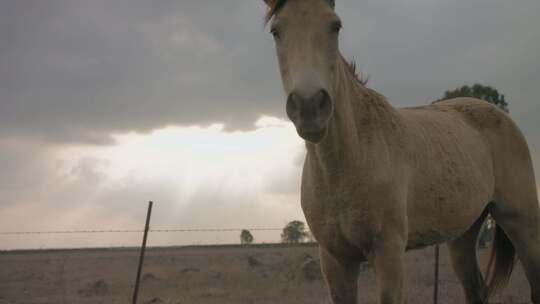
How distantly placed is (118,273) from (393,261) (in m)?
17.5

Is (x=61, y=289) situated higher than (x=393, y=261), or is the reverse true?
(x=393, y=261)

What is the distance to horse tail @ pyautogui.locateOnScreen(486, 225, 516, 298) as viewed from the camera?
5391 millimetres

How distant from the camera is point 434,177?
3.85 meters

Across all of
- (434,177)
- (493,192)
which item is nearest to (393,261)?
(434,177)

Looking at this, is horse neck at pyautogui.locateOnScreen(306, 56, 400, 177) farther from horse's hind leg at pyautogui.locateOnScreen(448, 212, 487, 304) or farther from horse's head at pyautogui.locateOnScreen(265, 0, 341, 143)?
horse's hind leg at pyautogui.locateOnScreen(448, 212, 487, 304)

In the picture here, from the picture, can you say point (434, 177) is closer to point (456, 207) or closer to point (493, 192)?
point (456, 207)

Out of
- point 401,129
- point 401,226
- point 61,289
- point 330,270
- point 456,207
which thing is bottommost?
point 61,289

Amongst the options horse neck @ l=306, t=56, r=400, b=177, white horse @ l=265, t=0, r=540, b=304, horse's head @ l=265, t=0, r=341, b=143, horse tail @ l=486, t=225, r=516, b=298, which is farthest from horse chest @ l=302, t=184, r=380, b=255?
horse tail @ l=486, t=225, r=516, b=298

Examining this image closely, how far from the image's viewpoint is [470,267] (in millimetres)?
5344

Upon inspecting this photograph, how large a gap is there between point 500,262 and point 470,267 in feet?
1.26

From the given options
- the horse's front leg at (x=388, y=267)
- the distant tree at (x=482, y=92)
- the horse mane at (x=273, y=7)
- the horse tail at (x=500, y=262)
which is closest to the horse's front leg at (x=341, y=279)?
the horse's front leg at (x=388, y=267)

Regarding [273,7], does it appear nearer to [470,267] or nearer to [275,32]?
[275,32]

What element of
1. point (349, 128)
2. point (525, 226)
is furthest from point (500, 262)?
point (349, 128)

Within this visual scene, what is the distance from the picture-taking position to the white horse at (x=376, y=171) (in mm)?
2721
